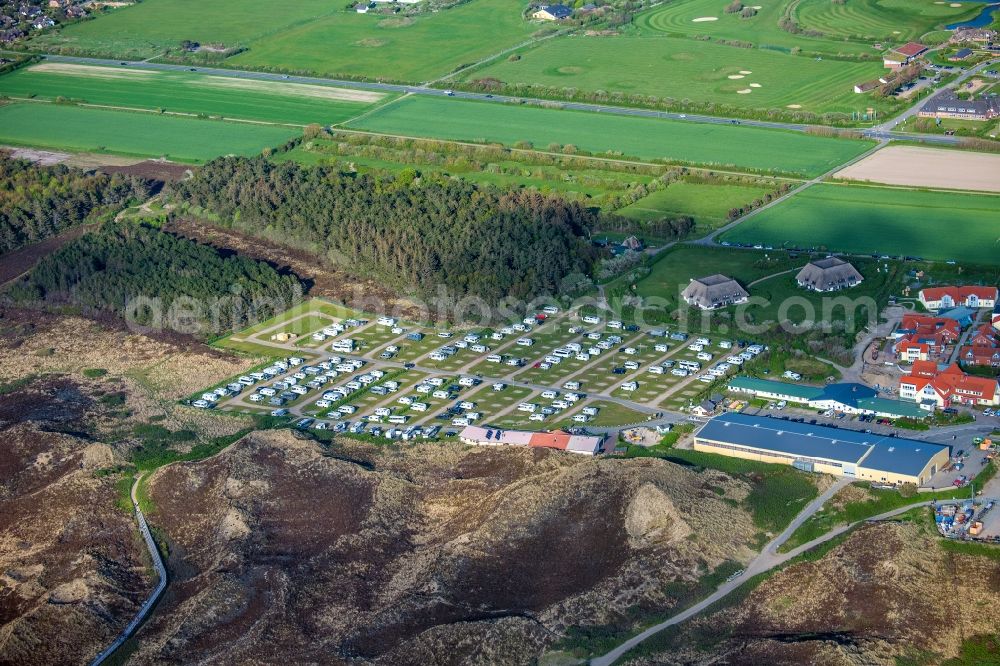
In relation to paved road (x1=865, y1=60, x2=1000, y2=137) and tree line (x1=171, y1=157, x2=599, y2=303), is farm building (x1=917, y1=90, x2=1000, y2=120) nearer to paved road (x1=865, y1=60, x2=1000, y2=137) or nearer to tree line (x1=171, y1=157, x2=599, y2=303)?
paved road (x1=865, y1=60, x2=1000, y2=137)

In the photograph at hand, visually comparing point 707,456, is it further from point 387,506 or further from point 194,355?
point 194,355

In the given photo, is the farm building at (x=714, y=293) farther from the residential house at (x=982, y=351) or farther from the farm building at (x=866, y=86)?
the farm building at (x=866, y=86)

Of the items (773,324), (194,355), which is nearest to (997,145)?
(773,324)

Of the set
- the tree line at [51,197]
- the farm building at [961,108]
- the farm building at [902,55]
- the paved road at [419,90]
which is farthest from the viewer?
the farm building at [902,55]

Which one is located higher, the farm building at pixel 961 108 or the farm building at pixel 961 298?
the farm building at pixel 961 108

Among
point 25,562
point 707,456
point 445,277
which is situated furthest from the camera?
point 445,277

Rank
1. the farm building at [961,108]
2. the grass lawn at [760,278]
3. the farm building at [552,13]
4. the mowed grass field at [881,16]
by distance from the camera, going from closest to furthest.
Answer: the grass lawn at [760,278] < the farm building at [961,108] < the mowed grass field at [881,16] < the farm building at [552,13]

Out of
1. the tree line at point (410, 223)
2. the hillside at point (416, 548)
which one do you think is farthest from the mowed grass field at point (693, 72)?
the hillside at point (416, 548)
